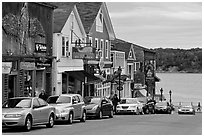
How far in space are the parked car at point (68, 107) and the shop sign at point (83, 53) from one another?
13.0 meters

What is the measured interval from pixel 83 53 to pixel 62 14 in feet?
12.7

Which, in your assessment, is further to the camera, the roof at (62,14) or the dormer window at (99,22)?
the dormer window at (99,22)

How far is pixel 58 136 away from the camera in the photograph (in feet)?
59.8

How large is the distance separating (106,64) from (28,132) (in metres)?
33.2

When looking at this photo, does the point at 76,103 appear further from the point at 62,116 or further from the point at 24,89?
the point at 24,89

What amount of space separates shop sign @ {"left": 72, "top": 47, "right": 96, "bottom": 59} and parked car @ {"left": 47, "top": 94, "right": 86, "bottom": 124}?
13.0 metres

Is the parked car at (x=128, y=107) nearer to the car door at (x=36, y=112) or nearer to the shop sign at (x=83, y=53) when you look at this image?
the shop sign at (x=83, y=53)

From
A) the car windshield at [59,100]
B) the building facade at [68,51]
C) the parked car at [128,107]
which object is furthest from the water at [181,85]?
the car windshield at [59,100]

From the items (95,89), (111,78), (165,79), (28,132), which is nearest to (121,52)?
(111,78)

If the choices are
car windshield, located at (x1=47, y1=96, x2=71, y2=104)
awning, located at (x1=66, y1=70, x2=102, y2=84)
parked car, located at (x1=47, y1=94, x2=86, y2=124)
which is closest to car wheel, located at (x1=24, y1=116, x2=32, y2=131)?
parked car, located at (x1=47, y1=94, x2=86, y2=124)

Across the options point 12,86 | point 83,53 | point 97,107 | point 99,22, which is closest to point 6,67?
point 12,86

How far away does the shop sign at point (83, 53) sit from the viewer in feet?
134

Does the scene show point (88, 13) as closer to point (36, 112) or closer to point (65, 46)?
point (65, 46)

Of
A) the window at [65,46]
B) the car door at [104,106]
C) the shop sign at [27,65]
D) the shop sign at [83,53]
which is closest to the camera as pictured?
the car door at [104,106]
